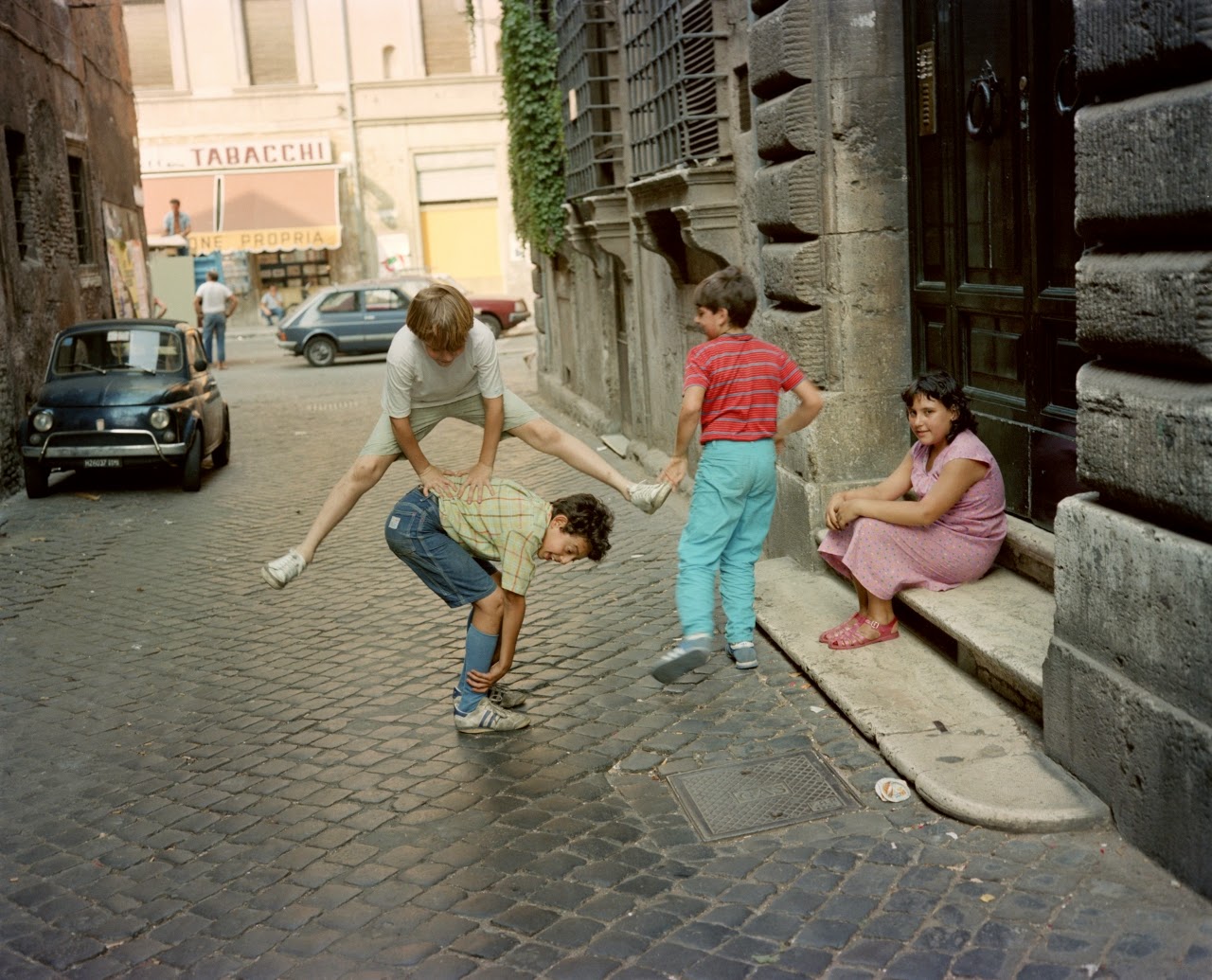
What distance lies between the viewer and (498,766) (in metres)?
4.92

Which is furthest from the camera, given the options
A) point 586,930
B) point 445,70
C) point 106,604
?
point 445,70

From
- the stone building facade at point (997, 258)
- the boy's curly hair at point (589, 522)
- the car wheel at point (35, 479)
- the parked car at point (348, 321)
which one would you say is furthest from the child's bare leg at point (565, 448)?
the parked car at point (348, 321)

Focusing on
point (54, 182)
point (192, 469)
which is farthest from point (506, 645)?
point (54, 182)

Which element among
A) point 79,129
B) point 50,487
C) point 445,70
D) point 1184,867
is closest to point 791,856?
point 1184,867

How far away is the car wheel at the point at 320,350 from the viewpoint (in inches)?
955

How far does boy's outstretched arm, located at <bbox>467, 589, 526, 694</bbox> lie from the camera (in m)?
5.04

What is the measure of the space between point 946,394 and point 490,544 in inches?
73.6

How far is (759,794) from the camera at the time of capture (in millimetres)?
4504

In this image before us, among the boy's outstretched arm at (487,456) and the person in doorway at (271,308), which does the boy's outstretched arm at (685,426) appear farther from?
the person in doorway at (271,308)

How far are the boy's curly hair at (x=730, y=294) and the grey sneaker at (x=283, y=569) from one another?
1922 millimetres

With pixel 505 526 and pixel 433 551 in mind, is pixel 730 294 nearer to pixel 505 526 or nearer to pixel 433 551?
pixel 505 526

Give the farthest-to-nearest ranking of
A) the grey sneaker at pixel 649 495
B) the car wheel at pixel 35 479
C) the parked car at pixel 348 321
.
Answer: the parked car at pixel 348 321 < the car wheel at pixel 35 479 < the grey sneaker at pixel 649 495

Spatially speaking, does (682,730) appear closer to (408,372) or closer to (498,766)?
(498,766)

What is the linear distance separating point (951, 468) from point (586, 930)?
2.49 m
